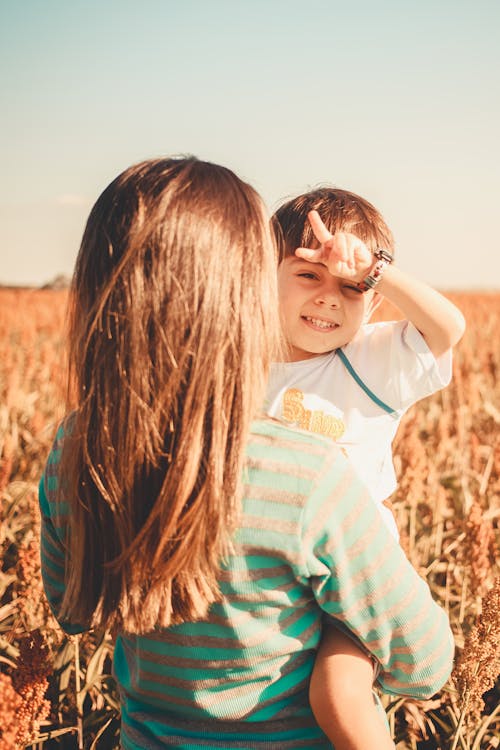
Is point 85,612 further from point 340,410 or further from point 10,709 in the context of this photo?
point 340,410

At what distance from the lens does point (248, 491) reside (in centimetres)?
106

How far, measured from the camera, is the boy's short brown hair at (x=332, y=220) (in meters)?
1.81

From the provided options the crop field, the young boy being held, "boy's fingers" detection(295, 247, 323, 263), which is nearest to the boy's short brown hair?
the young boy being held

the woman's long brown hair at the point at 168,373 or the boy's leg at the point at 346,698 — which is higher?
the woman's long brown hair at the point at 168,373

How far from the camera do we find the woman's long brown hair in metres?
1.04

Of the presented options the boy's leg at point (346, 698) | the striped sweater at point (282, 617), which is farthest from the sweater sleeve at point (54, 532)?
the boy's leg at point (346, 698)

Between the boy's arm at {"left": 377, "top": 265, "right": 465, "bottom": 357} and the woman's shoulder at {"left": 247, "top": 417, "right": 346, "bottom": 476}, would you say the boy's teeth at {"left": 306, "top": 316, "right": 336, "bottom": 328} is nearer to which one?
the boy's arm at {"left": 377, "top": 265, "right": 465, "bottom": 357}

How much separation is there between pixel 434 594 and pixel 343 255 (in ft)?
6.29

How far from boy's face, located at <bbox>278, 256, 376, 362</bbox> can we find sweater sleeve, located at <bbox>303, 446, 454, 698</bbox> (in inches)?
30.0

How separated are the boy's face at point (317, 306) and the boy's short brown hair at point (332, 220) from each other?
7cm

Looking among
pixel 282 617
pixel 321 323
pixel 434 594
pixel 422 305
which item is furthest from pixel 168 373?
pixel 434 594

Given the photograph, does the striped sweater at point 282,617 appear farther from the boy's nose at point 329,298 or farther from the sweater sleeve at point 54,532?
the boy's nose at point 329,298

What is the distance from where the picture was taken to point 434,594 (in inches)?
112

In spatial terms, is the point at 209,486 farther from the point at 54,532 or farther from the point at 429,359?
the point at 429,359
